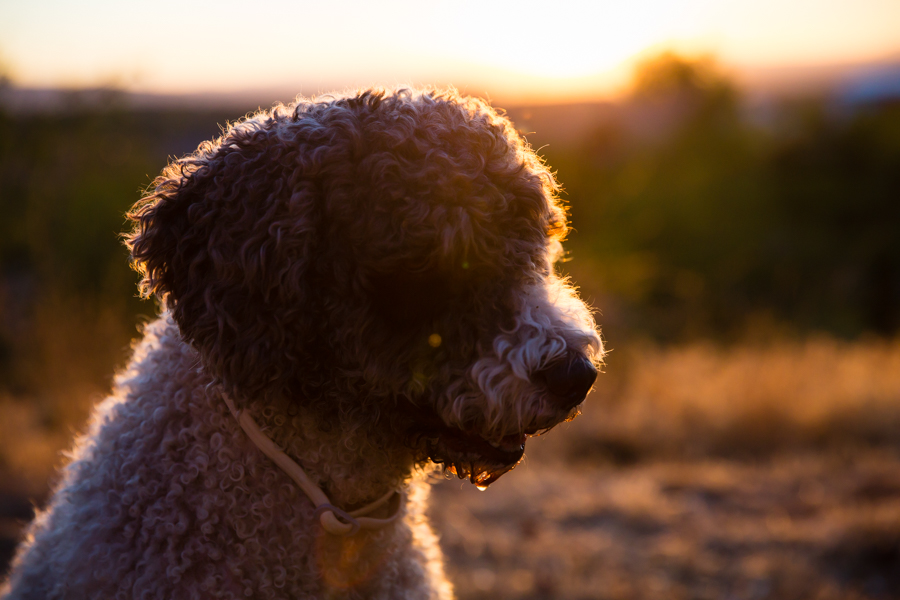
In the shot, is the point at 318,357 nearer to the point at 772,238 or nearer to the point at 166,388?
the point at 166,388

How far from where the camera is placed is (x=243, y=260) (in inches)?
72.3

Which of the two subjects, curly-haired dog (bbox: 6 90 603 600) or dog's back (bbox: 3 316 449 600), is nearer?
curly-haired dog (bbox: 6 90 603 600)

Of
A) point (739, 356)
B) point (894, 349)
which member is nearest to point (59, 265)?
point (739, 356)

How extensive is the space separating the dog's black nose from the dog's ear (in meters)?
0.69

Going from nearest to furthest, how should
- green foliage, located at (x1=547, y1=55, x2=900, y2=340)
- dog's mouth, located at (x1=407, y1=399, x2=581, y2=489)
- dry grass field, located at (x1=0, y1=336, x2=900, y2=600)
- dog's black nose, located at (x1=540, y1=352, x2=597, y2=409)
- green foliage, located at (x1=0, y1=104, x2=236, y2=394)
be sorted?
dog's black nose, located at (x1=540, y1=352, x2=597, y2=409)
dog's mouth, located at (x1=407, y1=399, x2=581, y2=489)
dry grass field, located at (x1=0, y1=336, x2=900, y2=600)
green foliage, located at (x1=0, y1=104, x2=236, y2=394)
green foliage, located at (x1=547, y1=55, x2=900, y2=340)

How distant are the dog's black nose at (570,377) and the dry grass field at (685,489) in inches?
117

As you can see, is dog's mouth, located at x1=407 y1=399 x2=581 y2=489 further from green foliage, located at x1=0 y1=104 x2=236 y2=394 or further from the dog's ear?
green foliage, located at x1=0 y1=104 x2=236 y2=394

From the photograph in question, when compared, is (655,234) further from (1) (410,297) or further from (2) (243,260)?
(2) (243,260)

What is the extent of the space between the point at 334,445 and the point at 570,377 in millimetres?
758

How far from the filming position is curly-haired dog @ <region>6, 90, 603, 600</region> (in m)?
1.84

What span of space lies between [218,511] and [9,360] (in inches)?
346

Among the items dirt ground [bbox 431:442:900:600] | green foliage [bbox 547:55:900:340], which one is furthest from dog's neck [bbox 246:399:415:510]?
green foliage [bbox 547:55:900:340]

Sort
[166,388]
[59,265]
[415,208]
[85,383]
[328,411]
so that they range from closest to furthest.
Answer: [415,208] → [328,411] → [166,388] → [85,383] → [59,265]

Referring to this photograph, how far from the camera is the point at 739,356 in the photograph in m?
10.8
